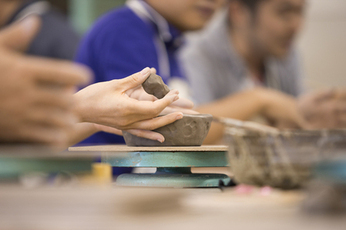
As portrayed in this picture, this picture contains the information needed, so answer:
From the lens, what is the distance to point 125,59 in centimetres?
65

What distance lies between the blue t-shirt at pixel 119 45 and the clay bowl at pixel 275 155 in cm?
31

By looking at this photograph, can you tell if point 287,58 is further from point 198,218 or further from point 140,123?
point 198,218

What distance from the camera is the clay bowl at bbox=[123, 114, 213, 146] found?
45 cm

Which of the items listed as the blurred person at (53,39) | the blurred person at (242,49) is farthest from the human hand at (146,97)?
the blurred person at (242,49)

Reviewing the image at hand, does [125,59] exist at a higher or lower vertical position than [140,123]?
higher

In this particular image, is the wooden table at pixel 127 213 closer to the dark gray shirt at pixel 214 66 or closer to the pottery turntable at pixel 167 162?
the pottery turntable at pixel 167 162

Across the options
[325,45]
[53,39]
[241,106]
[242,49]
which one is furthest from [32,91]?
[325,45]

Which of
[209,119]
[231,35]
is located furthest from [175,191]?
[231,35]

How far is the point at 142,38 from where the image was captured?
0.71 meters

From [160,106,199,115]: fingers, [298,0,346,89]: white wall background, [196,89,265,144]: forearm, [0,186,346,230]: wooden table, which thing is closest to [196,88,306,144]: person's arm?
[196,89,265,144]: forearm

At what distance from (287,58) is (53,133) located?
166 cm

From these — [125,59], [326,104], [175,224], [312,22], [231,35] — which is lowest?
[175,224]

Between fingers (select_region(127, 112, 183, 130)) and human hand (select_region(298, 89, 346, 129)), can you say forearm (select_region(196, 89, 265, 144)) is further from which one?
fingers (select_region(127, 112, 183, 130))

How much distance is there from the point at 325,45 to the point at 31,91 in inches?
110
